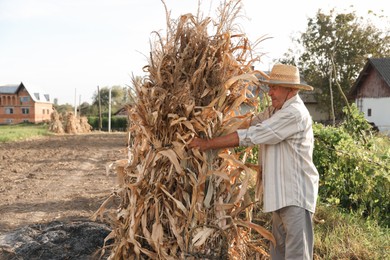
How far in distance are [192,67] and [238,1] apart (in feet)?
1.99

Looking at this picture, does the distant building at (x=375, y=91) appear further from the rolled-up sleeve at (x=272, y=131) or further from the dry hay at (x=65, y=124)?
the rolled-up sleeve at (x=272, y=131)

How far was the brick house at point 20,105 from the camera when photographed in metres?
60.2

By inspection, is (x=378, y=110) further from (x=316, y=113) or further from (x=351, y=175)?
(x=351, y=175)

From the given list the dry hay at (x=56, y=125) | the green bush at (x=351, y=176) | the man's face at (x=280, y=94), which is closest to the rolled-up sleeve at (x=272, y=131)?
the man's face at (x=280, y=94)

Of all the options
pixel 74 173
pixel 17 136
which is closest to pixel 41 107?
pixel 17 136

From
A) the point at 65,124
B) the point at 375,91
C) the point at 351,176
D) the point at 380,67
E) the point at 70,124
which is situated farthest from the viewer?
the point at 65,124

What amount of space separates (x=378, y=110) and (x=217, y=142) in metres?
26.8

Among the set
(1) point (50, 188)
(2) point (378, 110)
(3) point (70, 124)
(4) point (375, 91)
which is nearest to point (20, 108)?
(3) point (70, 124)

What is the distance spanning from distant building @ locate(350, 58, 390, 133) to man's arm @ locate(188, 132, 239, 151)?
81.3 feet

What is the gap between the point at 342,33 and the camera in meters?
32.7

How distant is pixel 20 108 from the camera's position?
60500 millimetres

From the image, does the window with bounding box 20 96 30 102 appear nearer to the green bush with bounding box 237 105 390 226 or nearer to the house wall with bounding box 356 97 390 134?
the house wall with bounding box 356 97 390 134

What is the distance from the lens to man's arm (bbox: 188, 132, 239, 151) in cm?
318

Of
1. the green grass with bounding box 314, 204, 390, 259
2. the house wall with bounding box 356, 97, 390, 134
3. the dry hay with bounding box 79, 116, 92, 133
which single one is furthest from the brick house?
the green grass with bounding box 314, 204, 390, 259
